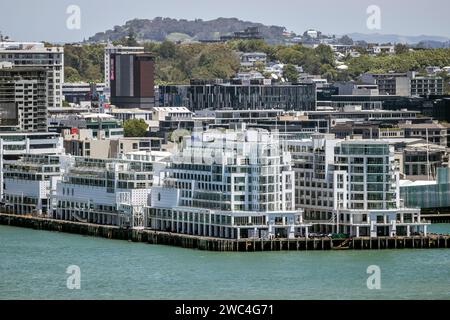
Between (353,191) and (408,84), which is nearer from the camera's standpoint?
(353,191)

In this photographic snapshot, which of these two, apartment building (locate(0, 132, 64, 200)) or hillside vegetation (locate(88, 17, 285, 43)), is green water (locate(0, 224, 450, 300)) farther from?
hillside vegetation (locate(88, 17, 285, 43))

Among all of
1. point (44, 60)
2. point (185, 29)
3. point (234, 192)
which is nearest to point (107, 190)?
point (234, 192)

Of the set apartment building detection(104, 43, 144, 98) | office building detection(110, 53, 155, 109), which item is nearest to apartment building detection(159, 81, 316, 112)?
office building detection(110, 53, 155, 109)

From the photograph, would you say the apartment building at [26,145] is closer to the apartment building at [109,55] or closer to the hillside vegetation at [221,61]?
the apartment building at [109,55]

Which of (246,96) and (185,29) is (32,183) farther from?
(185,29)

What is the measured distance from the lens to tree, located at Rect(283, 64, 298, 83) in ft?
381

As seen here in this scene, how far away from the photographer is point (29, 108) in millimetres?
76812

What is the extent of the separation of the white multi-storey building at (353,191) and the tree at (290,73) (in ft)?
199

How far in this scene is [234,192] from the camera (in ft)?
168

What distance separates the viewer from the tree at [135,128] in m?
81.2

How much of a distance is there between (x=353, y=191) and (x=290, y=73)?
6563 centimetres

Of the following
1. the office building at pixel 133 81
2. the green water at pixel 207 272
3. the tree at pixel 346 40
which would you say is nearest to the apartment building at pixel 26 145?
the green water at pixel 207 272

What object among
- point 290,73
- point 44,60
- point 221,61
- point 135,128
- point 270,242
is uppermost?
point 221,61
